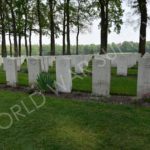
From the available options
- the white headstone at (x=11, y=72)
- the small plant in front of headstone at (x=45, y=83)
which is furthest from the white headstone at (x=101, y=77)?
the white headstone at (x=11, y=72)

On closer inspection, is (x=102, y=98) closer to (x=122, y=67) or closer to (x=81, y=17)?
(x=122, y=67)

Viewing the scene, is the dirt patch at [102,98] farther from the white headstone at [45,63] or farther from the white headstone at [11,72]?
the white headstone at [45,63]

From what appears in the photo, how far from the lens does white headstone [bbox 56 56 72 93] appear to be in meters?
9.23

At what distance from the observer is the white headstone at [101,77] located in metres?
8.38

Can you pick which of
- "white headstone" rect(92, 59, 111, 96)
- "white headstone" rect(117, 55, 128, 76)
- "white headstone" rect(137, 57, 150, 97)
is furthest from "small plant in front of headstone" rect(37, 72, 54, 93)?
"white headstone" rect(117, 55, 128, 76)

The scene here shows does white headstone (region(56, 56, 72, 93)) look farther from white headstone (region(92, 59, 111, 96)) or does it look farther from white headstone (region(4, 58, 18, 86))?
white headstone (region(4, 58, 18, 86))

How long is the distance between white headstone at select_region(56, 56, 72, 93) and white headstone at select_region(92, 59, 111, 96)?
0.97m

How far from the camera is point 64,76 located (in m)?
9.29

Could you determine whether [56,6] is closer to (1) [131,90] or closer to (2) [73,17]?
(2) [73,17]

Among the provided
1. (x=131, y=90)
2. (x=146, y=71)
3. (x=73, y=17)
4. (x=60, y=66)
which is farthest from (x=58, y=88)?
(x=73, y=17)

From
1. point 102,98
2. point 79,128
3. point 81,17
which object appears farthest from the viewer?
point 81,17

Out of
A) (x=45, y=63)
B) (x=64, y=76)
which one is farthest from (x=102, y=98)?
(x=45, y=63)

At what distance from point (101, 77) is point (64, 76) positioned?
134 cm

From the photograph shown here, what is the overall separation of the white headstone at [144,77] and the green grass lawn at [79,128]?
1.00 meters
